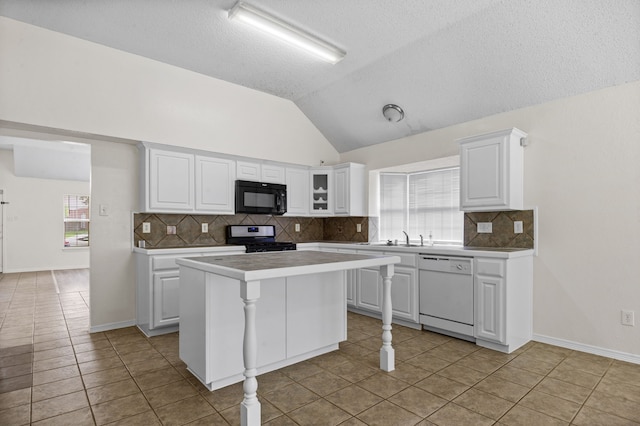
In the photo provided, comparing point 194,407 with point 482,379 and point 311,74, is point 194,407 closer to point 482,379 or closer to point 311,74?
point 482,379

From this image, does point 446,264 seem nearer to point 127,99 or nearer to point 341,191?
point 341,191

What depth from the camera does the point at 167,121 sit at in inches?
159

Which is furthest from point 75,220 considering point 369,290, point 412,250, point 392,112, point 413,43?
point 413,43

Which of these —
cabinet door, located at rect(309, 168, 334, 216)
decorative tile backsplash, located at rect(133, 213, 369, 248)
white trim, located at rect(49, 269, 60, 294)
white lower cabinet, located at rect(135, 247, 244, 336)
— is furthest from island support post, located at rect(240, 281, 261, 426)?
white trim, located at rect(49, 269, 60, 294)

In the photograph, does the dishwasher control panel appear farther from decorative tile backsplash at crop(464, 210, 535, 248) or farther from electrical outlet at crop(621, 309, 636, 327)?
electrical outlet at crop(621, 309, 636, 327)

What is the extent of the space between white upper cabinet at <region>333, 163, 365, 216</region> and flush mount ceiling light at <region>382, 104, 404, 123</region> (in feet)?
3.18

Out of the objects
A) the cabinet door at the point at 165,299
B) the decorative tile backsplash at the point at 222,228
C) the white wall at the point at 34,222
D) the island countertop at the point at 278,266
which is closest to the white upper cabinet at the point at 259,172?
the decorative tile backsplash at the point at 222,228

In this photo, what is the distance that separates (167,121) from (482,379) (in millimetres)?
4063

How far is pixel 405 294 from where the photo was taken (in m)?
3.83

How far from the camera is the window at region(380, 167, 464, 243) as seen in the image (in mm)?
4500

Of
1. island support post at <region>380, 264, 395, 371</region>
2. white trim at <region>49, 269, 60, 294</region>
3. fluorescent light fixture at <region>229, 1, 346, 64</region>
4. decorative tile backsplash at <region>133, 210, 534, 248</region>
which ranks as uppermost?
fluorescent light fixture at <region>229, 1, 346, 64</region>

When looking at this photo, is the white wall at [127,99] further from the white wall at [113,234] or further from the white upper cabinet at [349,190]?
the white upper cabinet at [349,190]

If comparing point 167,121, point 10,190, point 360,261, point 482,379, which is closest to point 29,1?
point 167,121

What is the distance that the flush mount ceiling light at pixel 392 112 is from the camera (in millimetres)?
4312
